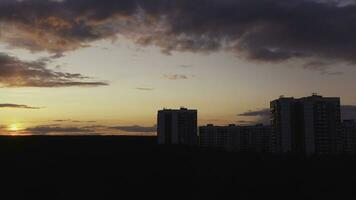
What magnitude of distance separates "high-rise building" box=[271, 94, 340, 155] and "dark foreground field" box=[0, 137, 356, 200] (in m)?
51.3

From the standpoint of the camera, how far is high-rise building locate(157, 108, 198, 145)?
114 meters

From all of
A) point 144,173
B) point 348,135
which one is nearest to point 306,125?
point 348,135

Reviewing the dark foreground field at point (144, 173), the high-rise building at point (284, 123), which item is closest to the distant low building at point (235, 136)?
the high-rise building at point (284, 123)

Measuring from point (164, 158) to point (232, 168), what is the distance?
19.4ft

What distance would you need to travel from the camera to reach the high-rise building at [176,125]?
11363 cm

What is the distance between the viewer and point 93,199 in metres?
27.0

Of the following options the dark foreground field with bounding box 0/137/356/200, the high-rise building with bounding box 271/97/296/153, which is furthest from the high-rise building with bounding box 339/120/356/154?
the dark foreground field with bounding box 0/137/356/200

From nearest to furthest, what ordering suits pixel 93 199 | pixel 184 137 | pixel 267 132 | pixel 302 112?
1. pixel 93 199
2. pixel 302 112
3. pixel 184 137
4. pixel 267 132

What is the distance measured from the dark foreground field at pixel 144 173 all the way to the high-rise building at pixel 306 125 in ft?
168

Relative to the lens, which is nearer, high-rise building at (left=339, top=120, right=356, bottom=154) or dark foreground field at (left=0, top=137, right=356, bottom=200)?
dark foreground field at (left=0, top=137, right=356, bottom=200)

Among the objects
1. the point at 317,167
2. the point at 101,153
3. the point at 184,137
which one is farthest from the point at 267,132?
the point at 101,153

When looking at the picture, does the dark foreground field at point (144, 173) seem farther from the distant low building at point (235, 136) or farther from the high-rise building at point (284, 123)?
the distant low building at point (235, 136)

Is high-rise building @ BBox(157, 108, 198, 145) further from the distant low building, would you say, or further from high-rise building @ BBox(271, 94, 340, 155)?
→ the distant low building

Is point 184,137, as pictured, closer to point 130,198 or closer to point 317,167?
point 317,167
